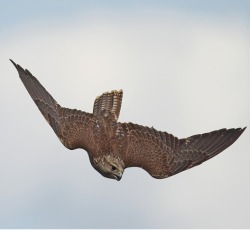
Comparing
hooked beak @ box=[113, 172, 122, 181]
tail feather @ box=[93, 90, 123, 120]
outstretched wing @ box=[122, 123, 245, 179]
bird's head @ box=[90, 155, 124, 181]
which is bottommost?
hooked beak @ box=[113, 172, 122, 181]

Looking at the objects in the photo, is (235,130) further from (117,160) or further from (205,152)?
(117,160)

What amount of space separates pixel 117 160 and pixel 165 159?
5.18 feet

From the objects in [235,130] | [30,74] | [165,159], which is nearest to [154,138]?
[165,159]

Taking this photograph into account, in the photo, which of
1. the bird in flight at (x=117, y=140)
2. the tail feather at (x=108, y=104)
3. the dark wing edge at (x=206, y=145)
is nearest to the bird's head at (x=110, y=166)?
the bird in flight at (x=117, y=140)

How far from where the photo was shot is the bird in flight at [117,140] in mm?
21031

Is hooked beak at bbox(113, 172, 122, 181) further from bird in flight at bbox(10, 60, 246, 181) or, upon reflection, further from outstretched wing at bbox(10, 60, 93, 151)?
outstretched wing at bbox(10, 60, 93, 151)

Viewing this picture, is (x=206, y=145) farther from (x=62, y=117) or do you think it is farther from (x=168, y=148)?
(x=62, y=117)

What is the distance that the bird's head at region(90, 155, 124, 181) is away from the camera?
20719mm

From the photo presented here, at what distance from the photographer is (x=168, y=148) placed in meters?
21.8

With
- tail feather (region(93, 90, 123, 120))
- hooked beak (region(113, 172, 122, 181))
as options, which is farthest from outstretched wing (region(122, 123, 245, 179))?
tail feather (region(93, 90, 123, 120))

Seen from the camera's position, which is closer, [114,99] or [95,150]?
[95,150]

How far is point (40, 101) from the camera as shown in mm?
22375

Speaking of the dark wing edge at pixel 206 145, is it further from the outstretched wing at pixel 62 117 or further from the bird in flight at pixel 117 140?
the outstretched wing at pixel 62 117

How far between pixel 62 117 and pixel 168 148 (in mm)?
3111
